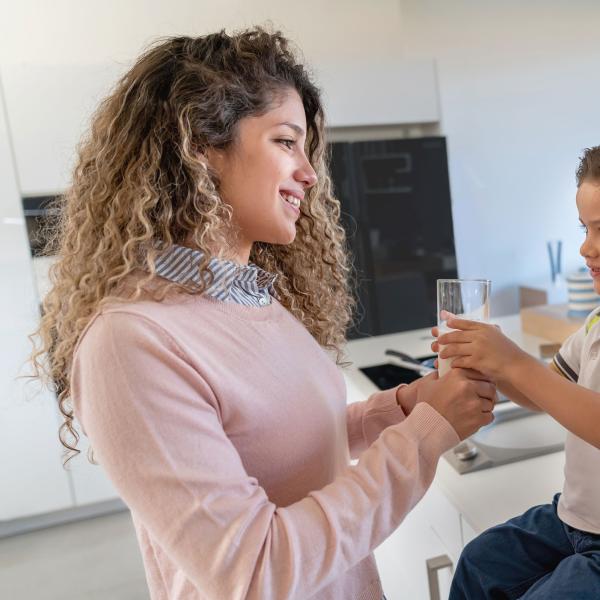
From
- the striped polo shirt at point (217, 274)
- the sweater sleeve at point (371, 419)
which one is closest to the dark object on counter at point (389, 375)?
the sweater sleeve at point (371, 419)

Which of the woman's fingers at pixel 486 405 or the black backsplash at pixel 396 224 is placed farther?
the black backsplash at pixel 396 224

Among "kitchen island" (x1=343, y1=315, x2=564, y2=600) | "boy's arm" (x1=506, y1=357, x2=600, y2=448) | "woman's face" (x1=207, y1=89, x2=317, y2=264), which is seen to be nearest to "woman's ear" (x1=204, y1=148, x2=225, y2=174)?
"woman's face" (x1=207, y1=89, x2=317, y2=264)

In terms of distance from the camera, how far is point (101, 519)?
2771 millimetres

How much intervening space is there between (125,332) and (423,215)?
7.23ft

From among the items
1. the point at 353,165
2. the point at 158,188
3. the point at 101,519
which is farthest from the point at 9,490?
the point at 158,188

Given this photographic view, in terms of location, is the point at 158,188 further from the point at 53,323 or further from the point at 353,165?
the point at 353,165

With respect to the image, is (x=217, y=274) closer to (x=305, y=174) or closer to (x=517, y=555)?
(x=305, y=174)

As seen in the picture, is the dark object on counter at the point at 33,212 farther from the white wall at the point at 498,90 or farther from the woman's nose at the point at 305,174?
the woman's nose at the point at 305,174

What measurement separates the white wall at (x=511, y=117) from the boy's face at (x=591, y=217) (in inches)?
92.4

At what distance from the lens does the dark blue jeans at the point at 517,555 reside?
0.89 metres

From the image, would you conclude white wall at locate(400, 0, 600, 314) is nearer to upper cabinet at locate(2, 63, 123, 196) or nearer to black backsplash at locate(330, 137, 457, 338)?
black backsplash at locate(330, 137, 457, 338)

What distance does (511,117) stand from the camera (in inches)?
128

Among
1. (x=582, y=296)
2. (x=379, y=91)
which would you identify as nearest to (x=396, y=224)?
(x=379, y=91)

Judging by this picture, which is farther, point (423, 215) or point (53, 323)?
point (423, 215)
